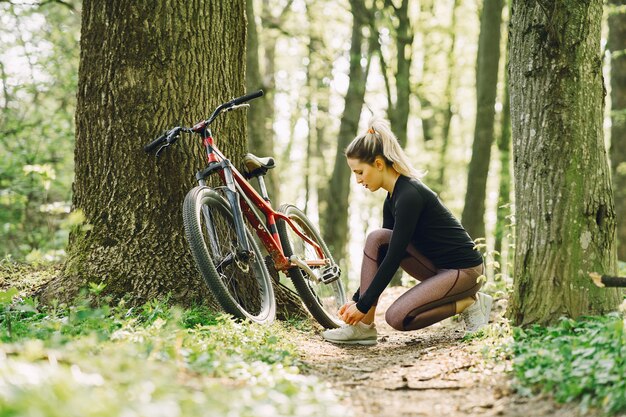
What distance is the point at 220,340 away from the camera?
3.63 metres

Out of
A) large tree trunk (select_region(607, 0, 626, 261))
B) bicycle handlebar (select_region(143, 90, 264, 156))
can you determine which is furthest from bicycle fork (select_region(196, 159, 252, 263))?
large tree trunk (select_region(607, 0, 626, 261))

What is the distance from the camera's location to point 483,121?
31.0 ft

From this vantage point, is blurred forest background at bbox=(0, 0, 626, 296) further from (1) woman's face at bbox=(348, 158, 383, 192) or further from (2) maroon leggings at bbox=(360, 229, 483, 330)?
(1) woman's face at bbox=(348, 158, 383, 192)

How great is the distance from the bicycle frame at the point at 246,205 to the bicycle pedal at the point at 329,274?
66 millimetres

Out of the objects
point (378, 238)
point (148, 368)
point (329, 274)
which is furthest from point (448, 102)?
point (148, 368)

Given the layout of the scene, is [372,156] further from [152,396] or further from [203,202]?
[152,396]

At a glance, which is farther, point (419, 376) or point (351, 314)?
point (351, 314)

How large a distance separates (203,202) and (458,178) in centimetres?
1933

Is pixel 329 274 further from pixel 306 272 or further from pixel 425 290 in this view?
pixel 425 290

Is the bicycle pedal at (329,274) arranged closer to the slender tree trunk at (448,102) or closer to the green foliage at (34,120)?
the green foliage at (34,120)

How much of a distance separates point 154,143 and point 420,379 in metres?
2.27

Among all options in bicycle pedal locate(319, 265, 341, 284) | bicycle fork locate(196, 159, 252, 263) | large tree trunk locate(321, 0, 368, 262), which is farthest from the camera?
large tree trunk locate(321, 0, 368, 262)

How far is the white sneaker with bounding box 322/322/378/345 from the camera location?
4719mm

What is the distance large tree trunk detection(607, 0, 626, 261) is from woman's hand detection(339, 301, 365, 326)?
6885 mm
